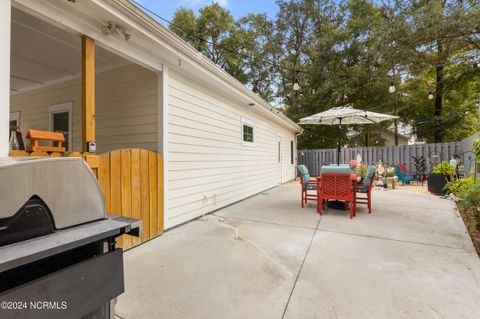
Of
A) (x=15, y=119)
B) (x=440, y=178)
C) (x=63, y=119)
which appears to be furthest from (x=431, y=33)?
(x=15, y=119)

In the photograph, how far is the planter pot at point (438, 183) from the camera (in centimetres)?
639

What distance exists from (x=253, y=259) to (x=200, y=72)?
304 centimetres

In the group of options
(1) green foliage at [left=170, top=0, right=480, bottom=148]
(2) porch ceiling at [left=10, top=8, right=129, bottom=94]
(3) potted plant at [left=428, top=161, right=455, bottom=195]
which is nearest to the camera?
(2) porch ceiling at [left=10, top=8, right=129, bottom=94]

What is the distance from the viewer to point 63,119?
179 inches

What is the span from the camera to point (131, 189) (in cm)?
287

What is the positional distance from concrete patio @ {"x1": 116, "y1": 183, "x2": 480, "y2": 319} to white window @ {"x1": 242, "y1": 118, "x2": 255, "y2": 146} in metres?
2.84

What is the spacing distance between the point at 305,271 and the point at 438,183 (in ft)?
21.4

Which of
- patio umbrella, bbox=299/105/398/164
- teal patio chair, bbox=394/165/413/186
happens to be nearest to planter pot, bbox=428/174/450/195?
teal patio chair, bbox=394/165/413/186

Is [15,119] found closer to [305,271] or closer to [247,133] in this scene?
[247,133]

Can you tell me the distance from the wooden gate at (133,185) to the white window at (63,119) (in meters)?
2.32

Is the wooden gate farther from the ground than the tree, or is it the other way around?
the tree

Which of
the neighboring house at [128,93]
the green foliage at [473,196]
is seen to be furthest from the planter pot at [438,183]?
the neighboring house at [128,93]

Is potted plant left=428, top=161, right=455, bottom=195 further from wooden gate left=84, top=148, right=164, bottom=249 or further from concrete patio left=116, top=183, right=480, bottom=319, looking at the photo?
wooden gate left=84, top=148, right=164, bottom=249

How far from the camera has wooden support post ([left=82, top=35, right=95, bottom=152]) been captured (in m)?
2.37
